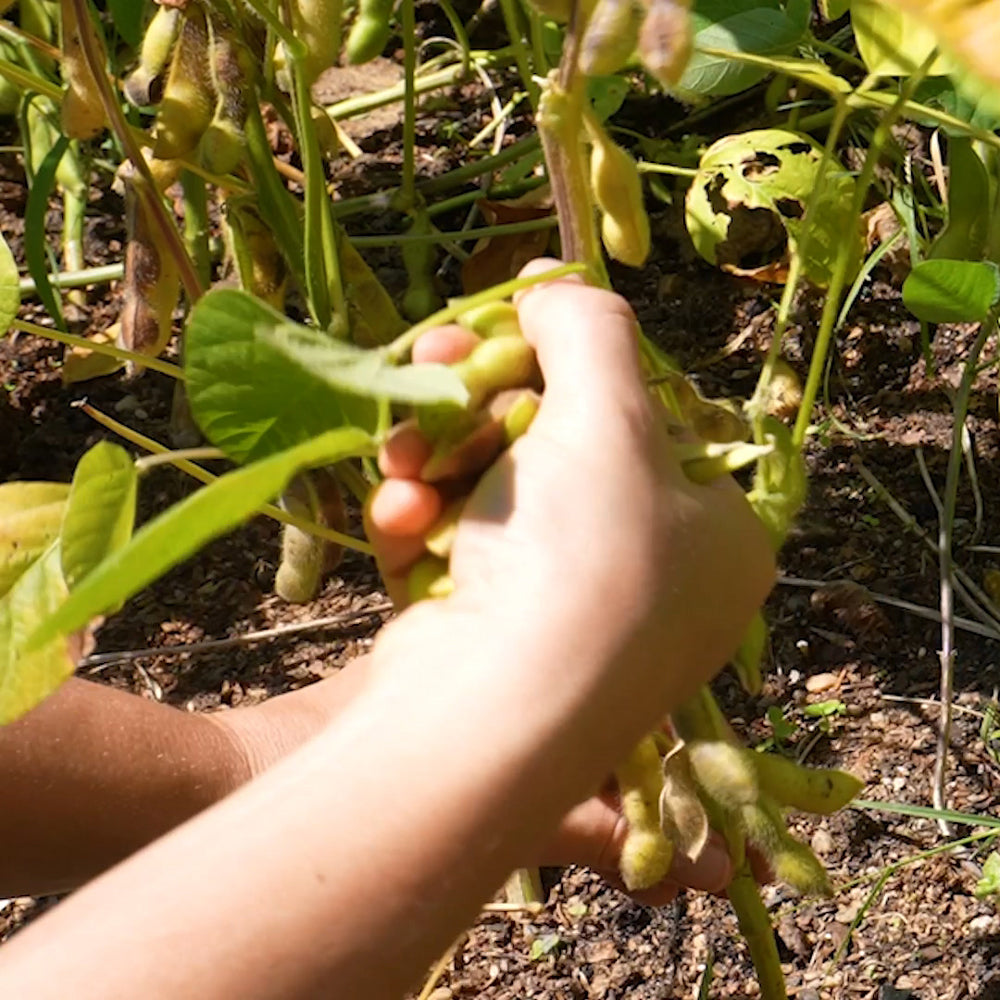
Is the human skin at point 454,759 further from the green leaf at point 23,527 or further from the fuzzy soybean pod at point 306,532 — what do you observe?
the fuzzy soybean pod at point 306,532

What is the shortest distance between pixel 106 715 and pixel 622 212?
2.13ft

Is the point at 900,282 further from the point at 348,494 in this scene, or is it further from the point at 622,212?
the point at 622,212

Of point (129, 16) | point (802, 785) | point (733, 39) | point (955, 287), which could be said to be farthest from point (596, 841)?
point (129, 16)

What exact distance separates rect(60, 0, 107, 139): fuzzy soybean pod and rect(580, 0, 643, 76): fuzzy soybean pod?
0.44m

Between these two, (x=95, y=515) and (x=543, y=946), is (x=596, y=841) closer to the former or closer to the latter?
(x=543, y=946)

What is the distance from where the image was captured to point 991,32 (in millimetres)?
585

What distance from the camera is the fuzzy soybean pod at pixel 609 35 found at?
0.63m

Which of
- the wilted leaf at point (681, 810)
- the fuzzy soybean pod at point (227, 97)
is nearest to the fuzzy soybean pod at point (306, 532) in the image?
the fuzzy soybean pod at point (227, 97)

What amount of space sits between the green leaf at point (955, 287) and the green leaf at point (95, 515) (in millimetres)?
596

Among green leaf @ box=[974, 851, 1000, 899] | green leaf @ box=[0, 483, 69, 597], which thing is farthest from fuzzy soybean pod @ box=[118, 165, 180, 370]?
green leaf @ box=[974, 851, 1000, 899]

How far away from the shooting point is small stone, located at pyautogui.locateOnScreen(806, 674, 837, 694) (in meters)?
1.44

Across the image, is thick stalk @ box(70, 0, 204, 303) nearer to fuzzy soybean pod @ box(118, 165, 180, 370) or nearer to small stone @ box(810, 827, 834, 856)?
fuzzy soybean pod @ box(118, 165, 180, 370)

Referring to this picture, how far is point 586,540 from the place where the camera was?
65cm

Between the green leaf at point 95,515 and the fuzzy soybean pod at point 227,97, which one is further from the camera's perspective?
the fuzzy soybean pod at point 227,97
